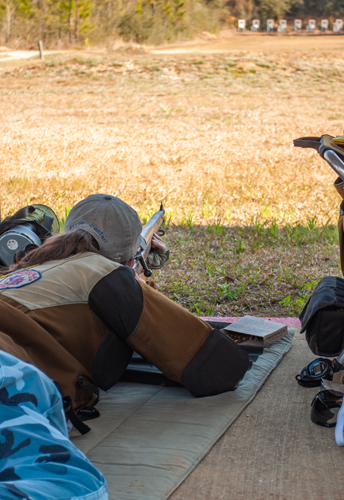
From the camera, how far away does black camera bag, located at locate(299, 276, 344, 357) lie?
231 centimetres

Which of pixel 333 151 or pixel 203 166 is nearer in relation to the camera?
pixel 333 151

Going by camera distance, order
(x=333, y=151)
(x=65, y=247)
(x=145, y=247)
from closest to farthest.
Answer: (x=65, y=247)
(x=333, y=151)
(x=145, y=247)

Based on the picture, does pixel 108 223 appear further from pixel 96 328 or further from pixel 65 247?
pixel 96 328

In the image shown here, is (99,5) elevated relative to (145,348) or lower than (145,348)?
elevated

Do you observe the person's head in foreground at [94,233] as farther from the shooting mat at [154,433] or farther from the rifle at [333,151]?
the rifle at [333,151]

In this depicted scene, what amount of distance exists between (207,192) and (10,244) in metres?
4.03

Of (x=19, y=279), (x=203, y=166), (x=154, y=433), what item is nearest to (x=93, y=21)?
(x=203, y=166)

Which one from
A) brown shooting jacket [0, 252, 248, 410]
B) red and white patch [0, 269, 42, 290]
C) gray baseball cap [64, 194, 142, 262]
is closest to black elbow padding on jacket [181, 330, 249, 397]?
brown shooting jacket [0, 252, 248, 410]

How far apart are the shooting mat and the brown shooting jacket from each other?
0.35ft

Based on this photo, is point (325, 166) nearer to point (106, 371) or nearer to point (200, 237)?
point (200, 237)

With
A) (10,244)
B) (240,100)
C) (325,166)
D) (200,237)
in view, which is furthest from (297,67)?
(10,244)

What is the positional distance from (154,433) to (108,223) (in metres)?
0.79

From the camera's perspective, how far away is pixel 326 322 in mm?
2322

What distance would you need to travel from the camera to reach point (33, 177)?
283 inches
